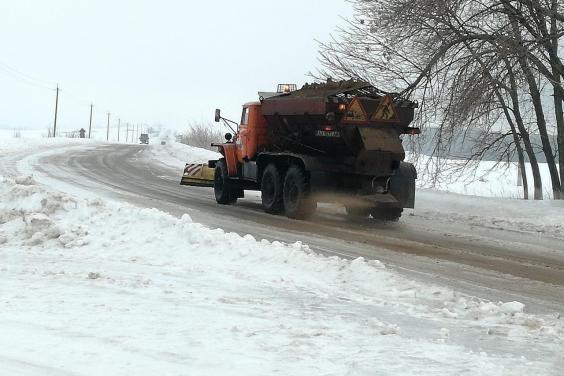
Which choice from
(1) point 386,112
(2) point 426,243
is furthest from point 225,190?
(2) point 426,243

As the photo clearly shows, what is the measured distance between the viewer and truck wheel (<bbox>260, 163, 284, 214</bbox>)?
13.0 metres

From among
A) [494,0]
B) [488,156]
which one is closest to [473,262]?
[494,0]

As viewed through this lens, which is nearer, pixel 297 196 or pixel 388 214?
pixel 297 196

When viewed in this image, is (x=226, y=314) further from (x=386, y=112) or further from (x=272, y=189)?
(x=272, y=189)

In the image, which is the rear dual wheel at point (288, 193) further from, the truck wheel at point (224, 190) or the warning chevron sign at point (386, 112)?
the warning chevron sign at point (386, 112)

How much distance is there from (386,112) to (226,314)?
305 inches

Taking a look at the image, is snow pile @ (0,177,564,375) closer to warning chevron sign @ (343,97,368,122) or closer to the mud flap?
warning chevron sign @ (343,97,368,122)

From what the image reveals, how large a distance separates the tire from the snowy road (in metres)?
0.21

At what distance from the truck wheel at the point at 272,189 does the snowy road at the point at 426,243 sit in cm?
33

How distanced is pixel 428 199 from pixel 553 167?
16.1 ft

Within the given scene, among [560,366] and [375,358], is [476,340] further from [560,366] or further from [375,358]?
[375,358]

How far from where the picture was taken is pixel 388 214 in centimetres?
1290

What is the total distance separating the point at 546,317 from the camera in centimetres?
539

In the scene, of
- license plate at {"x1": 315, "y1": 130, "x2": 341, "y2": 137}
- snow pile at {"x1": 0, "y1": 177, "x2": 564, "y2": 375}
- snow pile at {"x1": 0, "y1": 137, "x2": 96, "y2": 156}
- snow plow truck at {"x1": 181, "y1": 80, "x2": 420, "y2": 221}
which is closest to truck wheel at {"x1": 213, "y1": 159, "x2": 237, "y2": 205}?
snow plow truck at {"x1": 181, "y1": 80, "x2": 420, "y2": 221}
